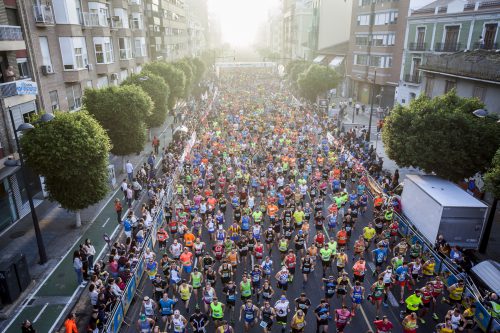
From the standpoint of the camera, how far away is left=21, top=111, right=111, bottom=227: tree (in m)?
16.6

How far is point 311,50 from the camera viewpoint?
83.1 meters

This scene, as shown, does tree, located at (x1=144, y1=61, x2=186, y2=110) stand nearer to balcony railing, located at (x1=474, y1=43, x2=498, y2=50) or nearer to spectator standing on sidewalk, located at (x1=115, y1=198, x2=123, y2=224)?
spectator standing on sidewalk, located at (x1=115, y1=198, x2=123, y2=224)

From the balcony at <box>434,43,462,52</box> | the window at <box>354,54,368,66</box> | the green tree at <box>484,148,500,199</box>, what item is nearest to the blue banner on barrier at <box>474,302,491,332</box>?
the green tree at <box>484,148,500,199</box>

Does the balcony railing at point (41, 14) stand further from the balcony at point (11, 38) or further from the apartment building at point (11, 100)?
the balcony at point (11, 38)

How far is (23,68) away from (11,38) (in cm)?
275

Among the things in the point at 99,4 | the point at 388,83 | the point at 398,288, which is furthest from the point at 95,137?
the point at 388,83

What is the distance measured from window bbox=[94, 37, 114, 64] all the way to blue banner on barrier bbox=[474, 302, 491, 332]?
1233 inches

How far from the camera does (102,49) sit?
31578mm

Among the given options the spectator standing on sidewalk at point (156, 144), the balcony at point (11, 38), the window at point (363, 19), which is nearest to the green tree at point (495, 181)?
the balcony at point (11, 38)

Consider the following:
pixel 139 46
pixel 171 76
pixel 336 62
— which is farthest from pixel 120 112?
pixel 336 62

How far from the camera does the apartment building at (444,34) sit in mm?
29641

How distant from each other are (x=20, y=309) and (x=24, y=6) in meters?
18.0

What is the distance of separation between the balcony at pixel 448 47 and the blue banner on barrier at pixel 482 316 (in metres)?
28.1

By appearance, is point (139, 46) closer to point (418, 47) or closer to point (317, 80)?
point (317, 80)
